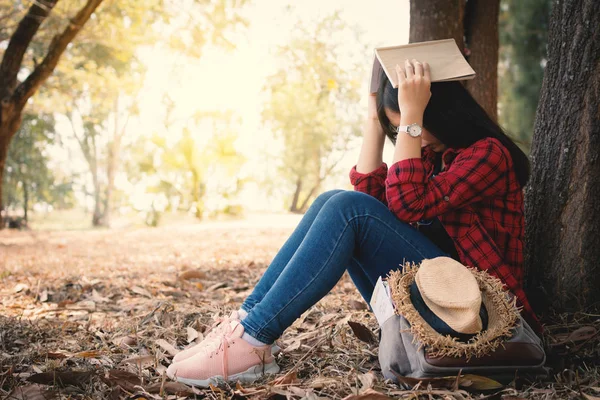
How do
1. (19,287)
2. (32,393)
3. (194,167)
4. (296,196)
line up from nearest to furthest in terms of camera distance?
(32,393)
(19,287)
(194,167)
(296,196)

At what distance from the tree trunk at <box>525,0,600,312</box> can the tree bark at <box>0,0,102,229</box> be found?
4.89m

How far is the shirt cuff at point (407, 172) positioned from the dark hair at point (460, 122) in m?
0.18

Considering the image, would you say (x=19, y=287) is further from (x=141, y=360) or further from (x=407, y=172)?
(x=407, y=172)

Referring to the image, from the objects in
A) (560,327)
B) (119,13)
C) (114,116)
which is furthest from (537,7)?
(114,116)

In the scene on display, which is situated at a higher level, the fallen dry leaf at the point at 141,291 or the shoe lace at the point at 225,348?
the shoe lace at the point at 225,348

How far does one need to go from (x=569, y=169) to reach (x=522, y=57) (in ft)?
26.3

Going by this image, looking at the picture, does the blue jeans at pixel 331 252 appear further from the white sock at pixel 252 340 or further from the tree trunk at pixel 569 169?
the tree trunk at pixel 569 169

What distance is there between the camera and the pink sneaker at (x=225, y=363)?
5.53 feet

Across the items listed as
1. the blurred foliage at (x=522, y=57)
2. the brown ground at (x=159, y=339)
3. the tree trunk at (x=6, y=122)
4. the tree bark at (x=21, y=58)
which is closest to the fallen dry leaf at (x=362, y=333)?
the brown ground at (x=159, y=339)

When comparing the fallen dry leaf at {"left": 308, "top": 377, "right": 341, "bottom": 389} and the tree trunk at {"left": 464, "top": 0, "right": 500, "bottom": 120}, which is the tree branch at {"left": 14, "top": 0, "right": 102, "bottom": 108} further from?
the fallen dry leaf at {"left": 308, "top": 377, "right": 341, "bottom": 389}

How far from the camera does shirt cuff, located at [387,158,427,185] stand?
66.4 inches

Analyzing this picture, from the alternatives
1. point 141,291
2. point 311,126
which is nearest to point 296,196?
point 311,126

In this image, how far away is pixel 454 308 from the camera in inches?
56.6

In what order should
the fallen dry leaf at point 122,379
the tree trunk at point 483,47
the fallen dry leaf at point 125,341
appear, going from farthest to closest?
the tree trunk at point 483,47
the fallen dry leaf at point 125,341
the fallen dry leaf at point 122,379
